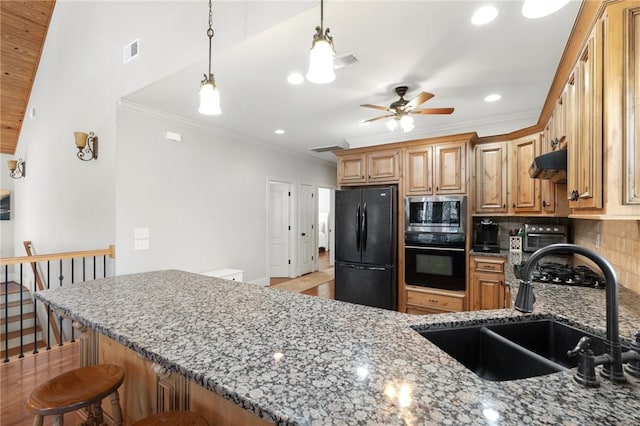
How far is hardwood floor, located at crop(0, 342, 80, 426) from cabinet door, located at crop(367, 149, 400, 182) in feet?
12.0

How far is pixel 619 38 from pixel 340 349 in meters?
1.63

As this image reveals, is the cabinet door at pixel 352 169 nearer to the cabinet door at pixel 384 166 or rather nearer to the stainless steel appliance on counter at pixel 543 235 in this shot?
the cabinet door at pixel 384 166

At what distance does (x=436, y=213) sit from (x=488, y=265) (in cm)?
79

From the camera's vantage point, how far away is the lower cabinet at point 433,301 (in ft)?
11.0

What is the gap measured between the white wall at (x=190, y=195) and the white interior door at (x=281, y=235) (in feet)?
1.93

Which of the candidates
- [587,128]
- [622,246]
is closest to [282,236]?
[622,246]

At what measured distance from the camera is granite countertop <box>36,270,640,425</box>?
650 millimetres

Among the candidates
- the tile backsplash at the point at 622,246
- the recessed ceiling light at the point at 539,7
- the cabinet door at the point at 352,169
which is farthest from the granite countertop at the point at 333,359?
the cabinet door at the point at 352,169

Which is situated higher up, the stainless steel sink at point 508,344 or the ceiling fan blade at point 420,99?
the ceiling fan blade at point 420,99

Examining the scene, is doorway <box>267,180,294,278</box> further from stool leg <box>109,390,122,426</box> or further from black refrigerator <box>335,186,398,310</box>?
stool leg <box>109,390,122,426</box>

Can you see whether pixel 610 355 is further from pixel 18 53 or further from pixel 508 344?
pixel 18 53

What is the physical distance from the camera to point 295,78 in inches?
106

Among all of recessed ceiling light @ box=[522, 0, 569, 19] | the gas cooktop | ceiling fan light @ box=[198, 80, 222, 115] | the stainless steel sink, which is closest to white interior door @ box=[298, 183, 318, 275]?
ceiling fan light @ box=[198, 80, 222, 115]

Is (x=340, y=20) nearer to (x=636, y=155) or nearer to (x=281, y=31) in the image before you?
(x=281, y=31)
